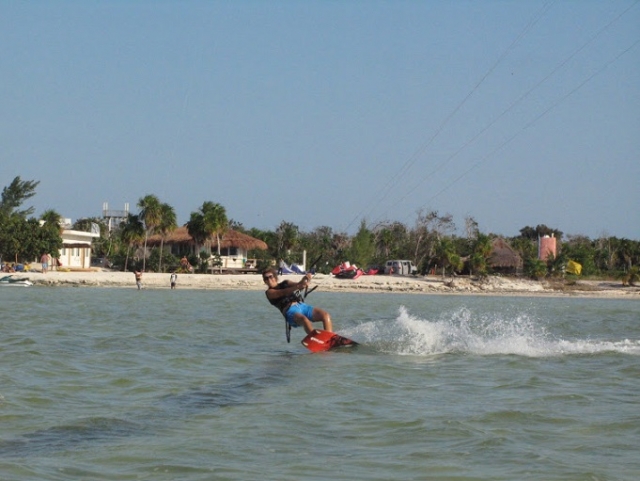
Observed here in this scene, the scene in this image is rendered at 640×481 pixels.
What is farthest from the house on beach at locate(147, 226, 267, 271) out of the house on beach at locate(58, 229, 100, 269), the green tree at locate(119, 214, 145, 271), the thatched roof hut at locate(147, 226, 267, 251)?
the house on beach at locate(58, 229, 100, 269)

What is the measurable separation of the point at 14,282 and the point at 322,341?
117ft

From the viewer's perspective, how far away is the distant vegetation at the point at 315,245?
5513 cm

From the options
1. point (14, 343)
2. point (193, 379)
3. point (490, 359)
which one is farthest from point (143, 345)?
point (490, 359)

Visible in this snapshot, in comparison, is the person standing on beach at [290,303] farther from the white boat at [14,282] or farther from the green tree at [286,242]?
the green tree at [286,242]

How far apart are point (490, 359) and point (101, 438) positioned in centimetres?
779

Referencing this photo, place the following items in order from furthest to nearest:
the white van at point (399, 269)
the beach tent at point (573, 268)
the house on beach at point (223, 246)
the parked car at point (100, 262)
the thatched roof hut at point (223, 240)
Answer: the parked car at point (100, 262) < the thatched roof hut at point (223, 240) < the house on beach at point (223, 246) < the white van at point (399, 269) < the beach tent at point (573, 268)

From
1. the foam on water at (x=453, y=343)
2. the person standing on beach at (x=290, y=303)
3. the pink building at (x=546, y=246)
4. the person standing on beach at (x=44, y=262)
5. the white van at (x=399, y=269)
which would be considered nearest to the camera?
the person standing on beach at (x=290, y=303)

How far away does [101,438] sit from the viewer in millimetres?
7770

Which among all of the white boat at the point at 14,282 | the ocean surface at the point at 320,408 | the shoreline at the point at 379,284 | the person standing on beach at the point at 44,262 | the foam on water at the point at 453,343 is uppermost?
the person standing on beach at the point at 44,262

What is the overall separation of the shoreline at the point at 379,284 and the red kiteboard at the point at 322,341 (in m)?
33.1

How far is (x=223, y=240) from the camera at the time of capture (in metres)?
64.1

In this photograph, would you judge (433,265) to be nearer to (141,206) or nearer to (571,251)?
(571,251)

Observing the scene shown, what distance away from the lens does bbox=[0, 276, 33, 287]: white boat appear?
46.8 m

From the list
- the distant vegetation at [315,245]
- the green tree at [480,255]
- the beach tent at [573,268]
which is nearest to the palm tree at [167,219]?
the distant vegetation at [315,245]
